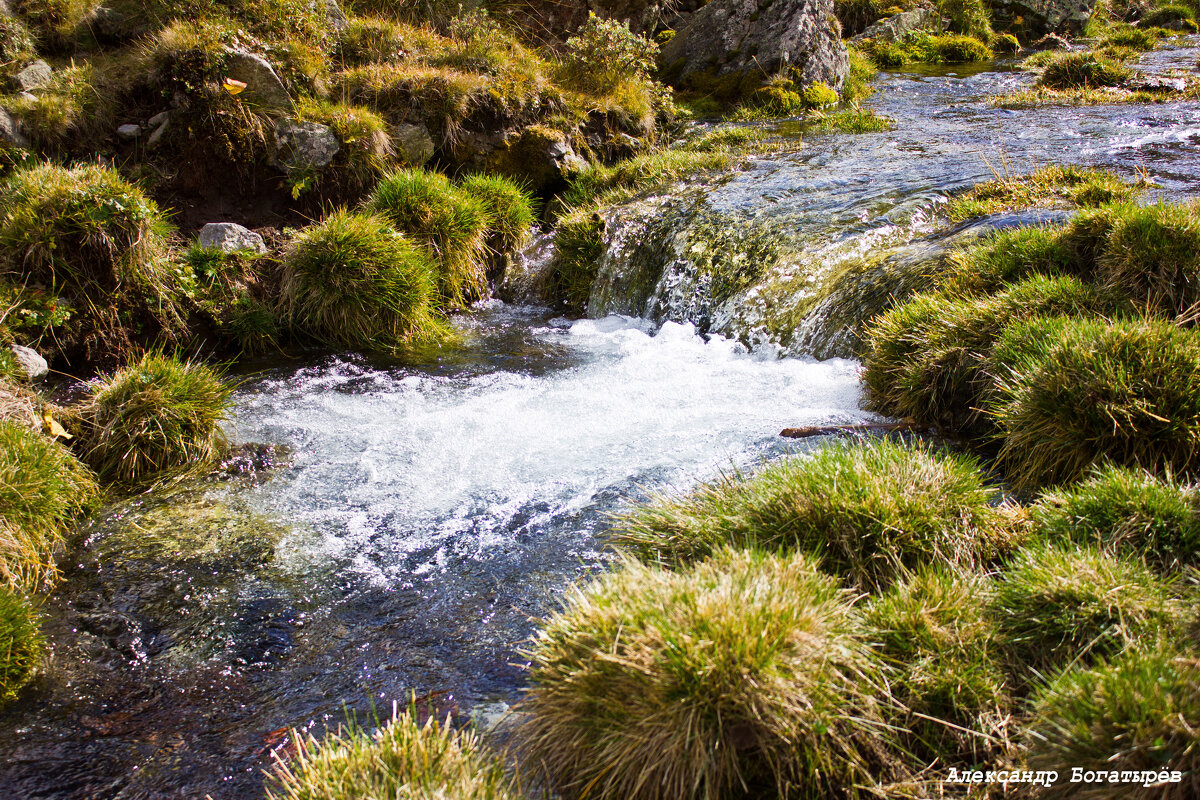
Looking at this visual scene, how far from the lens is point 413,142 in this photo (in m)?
11.3

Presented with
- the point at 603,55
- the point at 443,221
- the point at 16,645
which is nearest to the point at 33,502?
the point at 16,645

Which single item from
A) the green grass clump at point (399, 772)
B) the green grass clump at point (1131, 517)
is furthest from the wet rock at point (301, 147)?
the green grass clump at point (1131, 517)

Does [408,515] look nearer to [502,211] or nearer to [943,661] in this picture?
[943,661]

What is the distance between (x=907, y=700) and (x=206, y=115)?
35.7 feet

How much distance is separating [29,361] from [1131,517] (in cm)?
828

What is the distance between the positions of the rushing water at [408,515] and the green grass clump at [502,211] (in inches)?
58.2

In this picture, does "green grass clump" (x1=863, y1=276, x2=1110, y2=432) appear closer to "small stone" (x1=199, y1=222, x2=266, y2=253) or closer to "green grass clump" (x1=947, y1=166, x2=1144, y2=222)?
"green grass clump" (x1=947, y1=166, x2=1144, y2=222)

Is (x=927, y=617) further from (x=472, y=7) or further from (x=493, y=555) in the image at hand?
(x=472, y=7)

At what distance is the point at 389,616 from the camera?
4164 millimetres

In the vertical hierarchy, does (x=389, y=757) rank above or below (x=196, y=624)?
above

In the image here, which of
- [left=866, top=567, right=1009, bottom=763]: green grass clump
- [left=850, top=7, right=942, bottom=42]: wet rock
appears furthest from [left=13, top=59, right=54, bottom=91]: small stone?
[left=850, top=7, right=942, bottom=42]: wet rock

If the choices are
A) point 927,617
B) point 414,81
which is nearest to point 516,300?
point 414,81

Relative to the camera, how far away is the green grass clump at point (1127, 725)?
85.0 inches

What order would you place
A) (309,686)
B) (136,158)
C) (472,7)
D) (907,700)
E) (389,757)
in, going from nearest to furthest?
(389,757) → (907,700) → (309,686) → (136,158) → (472,7)
